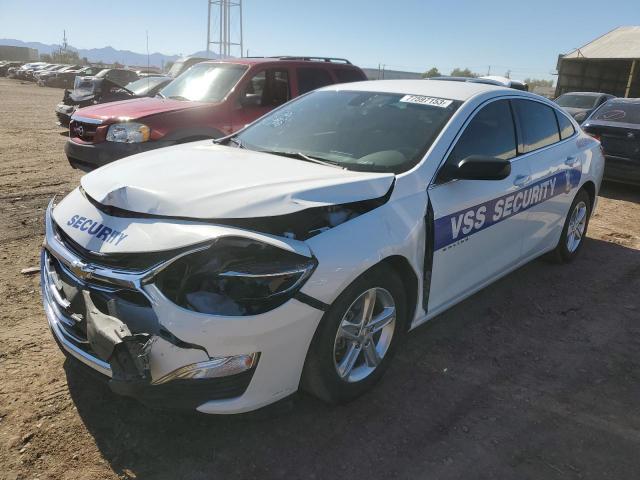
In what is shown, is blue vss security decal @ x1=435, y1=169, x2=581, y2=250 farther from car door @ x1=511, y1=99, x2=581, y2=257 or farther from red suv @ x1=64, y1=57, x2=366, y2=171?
red suv @ x1=64, y1=57, x2=366, y2=171

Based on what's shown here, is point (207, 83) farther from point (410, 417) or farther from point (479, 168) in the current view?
point (410, 417)

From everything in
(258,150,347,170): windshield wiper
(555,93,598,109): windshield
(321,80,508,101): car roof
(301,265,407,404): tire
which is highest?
(321,80,508,101): car roof

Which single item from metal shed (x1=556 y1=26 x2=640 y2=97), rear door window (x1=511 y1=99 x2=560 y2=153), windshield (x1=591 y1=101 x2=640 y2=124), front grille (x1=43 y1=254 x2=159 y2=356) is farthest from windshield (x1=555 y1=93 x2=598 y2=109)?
front grille (x1=43 y1=254 x2=159 y2=356)

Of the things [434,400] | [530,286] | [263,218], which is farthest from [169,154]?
[530,286]

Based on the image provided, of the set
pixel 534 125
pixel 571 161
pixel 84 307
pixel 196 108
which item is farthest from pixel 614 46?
pixel 84 307

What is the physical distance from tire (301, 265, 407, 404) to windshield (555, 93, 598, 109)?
44.0 ft

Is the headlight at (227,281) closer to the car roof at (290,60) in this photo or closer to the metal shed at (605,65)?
the car roof at (290,60)

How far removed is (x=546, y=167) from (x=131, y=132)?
14.6 feet

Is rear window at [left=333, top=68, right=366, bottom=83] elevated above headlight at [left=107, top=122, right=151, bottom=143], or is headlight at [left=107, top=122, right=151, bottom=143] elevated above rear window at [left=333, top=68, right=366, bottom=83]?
rear window at [left=333, top=68, right=366, bottom=83]

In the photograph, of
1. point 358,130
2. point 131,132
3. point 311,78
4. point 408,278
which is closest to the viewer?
point 408,278

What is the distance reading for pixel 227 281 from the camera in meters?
2.21

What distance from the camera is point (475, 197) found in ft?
10.9

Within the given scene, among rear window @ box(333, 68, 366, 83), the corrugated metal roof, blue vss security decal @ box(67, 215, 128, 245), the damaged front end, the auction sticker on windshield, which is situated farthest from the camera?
the corrugated metal roof

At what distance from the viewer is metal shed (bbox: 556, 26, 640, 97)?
972 inches
